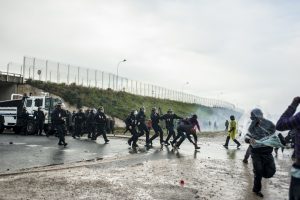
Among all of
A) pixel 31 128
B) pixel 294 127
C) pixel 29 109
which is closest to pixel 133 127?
pixel 31 128

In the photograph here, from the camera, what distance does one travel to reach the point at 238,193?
9.39m

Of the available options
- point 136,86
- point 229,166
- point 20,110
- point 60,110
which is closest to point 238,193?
point 229,166

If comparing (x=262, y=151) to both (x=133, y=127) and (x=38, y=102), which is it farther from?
(x=38, y=102)

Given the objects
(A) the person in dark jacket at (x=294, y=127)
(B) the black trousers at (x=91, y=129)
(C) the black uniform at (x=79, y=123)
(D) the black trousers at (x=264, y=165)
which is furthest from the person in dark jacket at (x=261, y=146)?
(C) the black uniform at (x=79, y=123)

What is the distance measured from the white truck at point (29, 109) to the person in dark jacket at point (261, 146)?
2086 cm

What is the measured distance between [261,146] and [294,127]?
3459 mm

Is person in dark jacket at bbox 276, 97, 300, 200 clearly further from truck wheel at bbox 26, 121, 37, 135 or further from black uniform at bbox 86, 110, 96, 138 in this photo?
truck wheel at bbox 26, 121, 37, 135

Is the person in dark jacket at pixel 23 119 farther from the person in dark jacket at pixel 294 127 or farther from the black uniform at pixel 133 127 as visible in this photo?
the person in dark jacket at pixel 294 127

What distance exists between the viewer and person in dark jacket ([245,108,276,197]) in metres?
8.70

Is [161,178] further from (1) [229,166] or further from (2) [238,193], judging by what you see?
(1) [229,166]

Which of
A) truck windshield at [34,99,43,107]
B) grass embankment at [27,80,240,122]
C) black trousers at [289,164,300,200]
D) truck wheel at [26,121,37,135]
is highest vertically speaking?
grass embankment at [27,80,240,122]

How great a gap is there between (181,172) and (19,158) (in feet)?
18.1

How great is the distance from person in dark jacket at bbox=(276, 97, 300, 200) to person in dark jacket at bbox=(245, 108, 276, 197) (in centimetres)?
327

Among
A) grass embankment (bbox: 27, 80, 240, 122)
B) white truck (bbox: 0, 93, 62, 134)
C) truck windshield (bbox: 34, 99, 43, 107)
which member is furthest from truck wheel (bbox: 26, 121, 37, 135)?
grass embankment (bbox: 27, 80, 240, 122)
